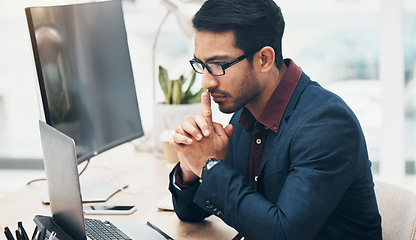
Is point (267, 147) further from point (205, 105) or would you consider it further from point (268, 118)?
point (205, 105)

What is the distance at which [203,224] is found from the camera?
1.33 meters

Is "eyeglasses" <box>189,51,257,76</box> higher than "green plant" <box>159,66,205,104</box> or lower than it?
higher

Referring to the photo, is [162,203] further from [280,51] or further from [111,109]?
[280,51]

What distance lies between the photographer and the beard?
1.29 metres

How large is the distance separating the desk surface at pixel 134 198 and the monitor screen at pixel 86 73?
16 cm

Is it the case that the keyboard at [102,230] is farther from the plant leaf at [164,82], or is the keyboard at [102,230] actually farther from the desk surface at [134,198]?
the plant leaf at [164,82]

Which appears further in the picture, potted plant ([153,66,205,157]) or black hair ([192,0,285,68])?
potted plant ([153,66,205,157])

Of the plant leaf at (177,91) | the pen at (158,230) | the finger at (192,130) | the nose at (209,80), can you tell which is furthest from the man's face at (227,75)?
the plant leaf at (177,91)

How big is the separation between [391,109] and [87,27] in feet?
5.22

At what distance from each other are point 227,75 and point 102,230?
19.2 inches

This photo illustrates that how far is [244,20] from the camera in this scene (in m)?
1.24

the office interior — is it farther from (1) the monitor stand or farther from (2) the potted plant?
(1) the monitor stand

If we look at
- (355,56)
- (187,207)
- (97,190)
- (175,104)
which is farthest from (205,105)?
(355,56)

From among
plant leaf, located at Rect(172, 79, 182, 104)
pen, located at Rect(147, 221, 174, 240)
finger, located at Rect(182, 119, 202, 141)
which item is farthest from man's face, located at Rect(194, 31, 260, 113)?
plant leaf, located at Rect(172, 79, 182, 104)
